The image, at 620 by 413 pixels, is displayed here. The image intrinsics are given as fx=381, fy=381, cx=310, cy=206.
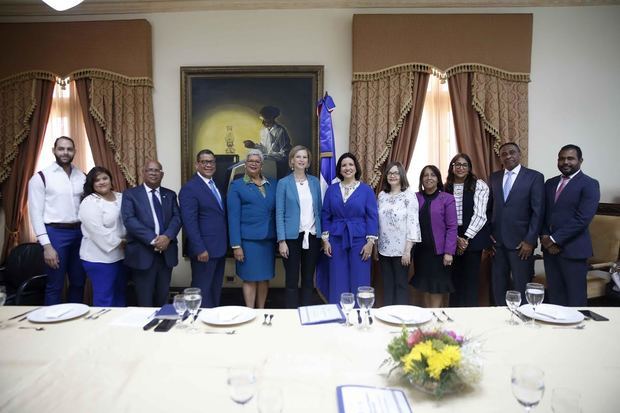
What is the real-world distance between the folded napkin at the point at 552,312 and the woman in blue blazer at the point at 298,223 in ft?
5.76

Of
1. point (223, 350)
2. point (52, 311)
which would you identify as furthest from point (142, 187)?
point (223, 350)

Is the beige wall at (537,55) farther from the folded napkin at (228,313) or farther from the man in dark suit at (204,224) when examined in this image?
the folded napkin at (228,313)

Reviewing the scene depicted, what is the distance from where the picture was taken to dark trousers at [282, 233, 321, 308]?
3117 mm

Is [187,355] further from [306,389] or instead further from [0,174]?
[0,174]

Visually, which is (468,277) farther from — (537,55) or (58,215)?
(58,215)

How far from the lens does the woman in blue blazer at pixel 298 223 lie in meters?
3.06

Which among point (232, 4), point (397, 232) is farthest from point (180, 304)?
point (232, 4)

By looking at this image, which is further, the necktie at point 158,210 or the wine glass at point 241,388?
the necktie at point 158,210

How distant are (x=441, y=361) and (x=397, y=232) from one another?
2079 millimetres

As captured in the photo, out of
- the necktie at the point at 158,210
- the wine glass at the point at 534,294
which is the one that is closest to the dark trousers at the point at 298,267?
the necktie at the point at 158,210

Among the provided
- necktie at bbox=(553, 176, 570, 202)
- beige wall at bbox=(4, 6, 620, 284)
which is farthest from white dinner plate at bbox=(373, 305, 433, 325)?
beige wall at bbox=(4, 6, 620, 284)

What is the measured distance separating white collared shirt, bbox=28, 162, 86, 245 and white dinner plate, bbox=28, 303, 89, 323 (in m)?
1.66

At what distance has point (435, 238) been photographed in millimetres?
3062

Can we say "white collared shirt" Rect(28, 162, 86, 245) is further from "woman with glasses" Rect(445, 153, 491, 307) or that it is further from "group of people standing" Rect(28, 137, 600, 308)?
"woman with glasses" Rect(445, 153, 491, 307)
